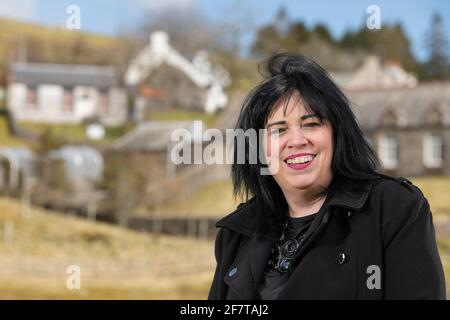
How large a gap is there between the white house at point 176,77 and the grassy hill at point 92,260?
39490mm

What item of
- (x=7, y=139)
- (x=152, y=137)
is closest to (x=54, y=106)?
(x=7, y=139)

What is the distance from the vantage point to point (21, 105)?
246ft

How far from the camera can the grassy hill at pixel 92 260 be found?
72.4 ft

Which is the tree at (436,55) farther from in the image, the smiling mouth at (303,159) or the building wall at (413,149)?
the smiling mouth at (303,159)

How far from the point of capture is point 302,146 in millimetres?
3760

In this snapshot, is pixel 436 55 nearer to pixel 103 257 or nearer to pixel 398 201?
pixel 103 257

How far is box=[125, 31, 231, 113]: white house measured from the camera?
80.0 metres

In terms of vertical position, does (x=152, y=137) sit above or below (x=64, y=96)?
below

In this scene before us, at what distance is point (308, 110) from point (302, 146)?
0.19 meters

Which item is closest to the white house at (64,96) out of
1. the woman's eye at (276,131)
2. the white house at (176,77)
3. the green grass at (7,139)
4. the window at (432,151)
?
the green grass at (7,139)

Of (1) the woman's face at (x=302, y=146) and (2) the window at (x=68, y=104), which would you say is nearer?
(1) the woman's face at (x=302, y=146)

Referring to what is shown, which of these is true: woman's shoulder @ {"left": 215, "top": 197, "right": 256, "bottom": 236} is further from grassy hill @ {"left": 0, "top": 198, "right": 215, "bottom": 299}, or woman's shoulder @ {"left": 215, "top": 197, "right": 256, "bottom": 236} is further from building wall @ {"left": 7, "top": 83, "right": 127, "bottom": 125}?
building wall @ {"left": 7, "top": 83, "right": 127, "bottom": 125}
